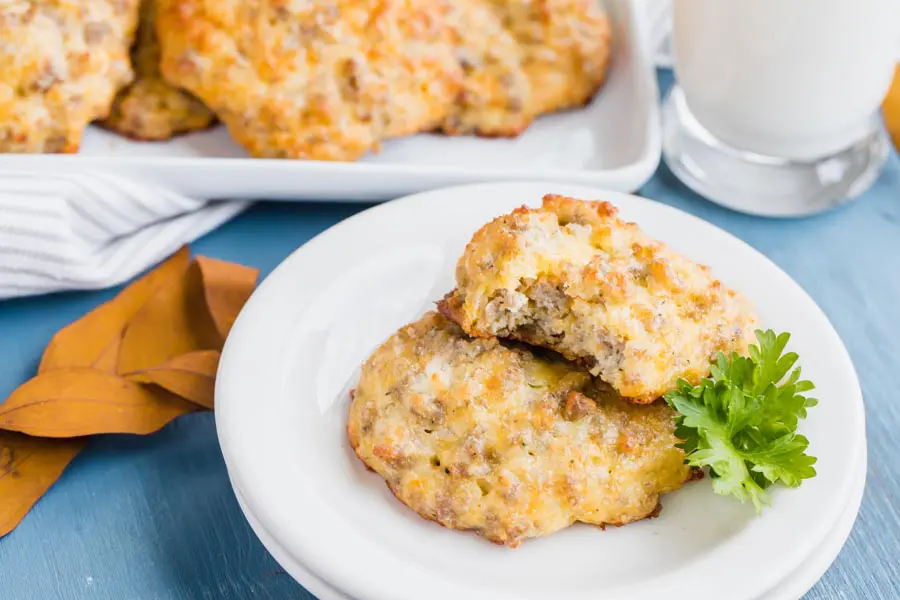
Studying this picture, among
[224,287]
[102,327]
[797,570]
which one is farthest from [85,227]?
[797,570]

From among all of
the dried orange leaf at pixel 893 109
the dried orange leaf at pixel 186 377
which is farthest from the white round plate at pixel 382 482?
the dried orange leaf at pixel 893 109

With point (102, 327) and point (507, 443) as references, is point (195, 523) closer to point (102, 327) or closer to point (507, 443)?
point (102, 327)

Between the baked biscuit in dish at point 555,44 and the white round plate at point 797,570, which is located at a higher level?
the baked biscuit in dish at point 555,44

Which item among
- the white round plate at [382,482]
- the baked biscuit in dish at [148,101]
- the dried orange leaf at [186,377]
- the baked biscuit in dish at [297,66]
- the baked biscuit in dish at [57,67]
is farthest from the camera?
the baked biscuit in dish at [148,101]

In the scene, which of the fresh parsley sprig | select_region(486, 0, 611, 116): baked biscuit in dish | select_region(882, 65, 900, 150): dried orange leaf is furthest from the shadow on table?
select_region(882, 65, 900, 150): dried orange leaf

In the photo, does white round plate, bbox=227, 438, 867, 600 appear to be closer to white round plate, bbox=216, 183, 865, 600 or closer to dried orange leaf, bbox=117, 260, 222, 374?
white round plate, bbox=216, 183, 865, 600

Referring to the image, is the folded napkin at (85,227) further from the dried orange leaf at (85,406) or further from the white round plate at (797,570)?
the white round plate at (797,570)

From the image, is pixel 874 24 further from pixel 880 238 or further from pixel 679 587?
pixel 679 587
